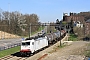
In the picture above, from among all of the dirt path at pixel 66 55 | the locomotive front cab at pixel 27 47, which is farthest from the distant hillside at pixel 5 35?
the locomotive front cab at pixel 27 47

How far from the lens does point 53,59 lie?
129 feet

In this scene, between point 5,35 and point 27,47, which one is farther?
point 5,35

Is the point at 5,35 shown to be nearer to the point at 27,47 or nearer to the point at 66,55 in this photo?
the point at 66,55

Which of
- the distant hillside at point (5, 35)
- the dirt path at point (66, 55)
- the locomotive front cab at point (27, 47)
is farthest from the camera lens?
the distant hillside at point (5, 35)

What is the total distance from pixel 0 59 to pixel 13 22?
7433 centimetres

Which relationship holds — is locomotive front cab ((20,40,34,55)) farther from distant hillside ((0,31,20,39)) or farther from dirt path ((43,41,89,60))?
distant hillside ((0,31,20,39))

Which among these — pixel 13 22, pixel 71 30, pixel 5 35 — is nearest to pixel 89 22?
pixel 71 30

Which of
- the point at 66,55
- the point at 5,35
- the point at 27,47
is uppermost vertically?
the point at 27,47

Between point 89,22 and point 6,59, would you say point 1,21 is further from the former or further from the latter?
point 6,59

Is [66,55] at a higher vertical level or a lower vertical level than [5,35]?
lower

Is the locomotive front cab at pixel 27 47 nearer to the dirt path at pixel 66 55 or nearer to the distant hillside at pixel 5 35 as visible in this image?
the dirt path at pixel 66 55

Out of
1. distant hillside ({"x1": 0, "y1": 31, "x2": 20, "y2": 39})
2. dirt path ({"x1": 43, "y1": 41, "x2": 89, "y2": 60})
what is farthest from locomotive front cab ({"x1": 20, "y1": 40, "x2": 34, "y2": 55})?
distant hillside ({"x1": 0, "y1": 31, "x2": 20, "y2": 39})

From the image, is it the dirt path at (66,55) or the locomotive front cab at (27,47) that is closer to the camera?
the locomotive front cab at (27,47)

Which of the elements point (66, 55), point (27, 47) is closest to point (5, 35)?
point (66, 55)
